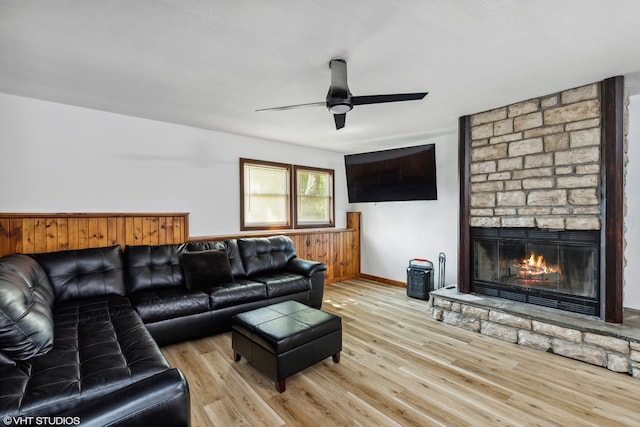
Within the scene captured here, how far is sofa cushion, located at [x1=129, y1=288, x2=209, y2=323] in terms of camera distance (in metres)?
2.65

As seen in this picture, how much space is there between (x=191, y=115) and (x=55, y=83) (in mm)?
1215

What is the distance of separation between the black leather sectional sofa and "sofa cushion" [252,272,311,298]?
1 cm

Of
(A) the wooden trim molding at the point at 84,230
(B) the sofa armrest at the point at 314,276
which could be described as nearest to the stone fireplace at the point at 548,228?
(B) the sofa armrest at the point at 314,276

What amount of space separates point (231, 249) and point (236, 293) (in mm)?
779

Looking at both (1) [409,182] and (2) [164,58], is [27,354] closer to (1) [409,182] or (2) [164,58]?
(2) [164,58]

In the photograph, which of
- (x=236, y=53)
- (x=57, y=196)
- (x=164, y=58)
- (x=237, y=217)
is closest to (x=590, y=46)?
(x=236, y=53)

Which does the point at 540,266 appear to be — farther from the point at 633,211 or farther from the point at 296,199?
the point at 296,199

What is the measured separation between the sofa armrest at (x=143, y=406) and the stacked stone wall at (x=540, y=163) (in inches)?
133

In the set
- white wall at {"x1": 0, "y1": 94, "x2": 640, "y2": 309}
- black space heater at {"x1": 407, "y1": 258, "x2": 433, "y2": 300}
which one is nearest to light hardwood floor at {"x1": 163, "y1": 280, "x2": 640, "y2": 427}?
black space heater at {"x1": 407, "y1": 258, "x2": 433, "y2": 300}

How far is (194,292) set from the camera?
2977 mm

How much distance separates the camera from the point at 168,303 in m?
2.75

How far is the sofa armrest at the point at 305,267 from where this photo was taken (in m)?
3.77

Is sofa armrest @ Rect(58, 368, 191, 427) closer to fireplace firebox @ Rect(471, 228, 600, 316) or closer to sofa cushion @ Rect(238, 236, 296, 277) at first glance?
sofa cushion @ Rect(238, 236, 296, 277)

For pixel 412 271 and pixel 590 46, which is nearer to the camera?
pixel 590 46
